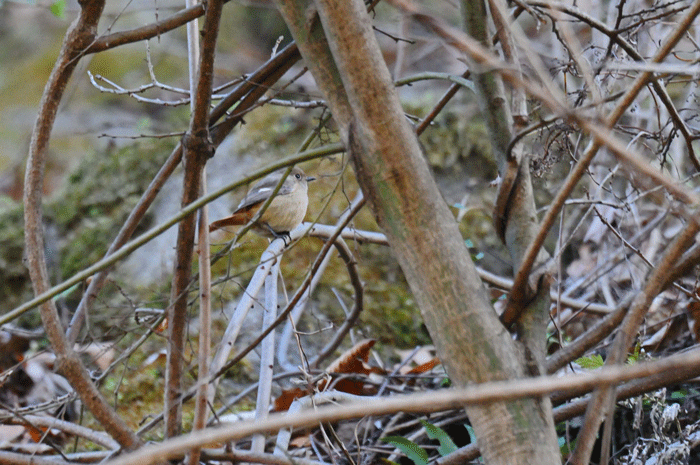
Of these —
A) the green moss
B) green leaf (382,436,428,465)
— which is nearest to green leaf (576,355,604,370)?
green leaf (382,436,428,465)

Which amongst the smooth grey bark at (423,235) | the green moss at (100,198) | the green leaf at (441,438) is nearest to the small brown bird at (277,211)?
the green moss at (100,198)

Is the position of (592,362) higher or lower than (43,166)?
lower

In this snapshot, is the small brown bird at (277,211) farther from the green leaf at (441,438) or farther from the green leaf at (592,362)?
the green leaf at (592,362)

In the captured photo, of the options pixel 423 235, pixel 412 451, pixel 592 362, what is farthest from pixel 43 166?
pixel 592 362

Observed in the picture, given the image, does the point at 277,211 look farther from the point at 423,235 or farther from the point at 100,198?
the point at 423,235

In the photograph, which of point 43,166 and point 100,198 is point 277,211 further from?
point 43,166

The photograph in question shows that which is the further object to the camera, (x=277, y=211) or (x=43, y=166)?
(x=277, y=211)

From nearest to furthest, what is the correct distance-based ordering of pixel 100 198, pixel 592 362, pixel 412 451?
pixel 412 451
pixel 592 362
pixel 100 198

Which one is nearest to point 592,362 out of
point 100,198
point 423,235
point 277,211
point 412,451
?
point 412,451

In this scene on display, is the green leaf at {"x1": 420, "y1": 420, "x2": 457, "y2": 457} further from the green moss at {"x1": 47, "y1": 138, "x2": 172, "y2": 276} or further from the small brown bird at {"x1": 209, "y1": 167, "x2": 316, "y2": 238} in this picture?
the green moss at {"x1": 47, "y1": 138, "x2": 172, "y2": 276}

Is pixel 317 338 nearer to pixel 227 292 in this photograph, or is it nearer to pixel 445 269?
pixel 227 292

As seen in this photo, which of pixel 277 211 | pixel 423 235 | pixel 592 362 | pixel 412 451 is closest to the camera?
pixel 423 235

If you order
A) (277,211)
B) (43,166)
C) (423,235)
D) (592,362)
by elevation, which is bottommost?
(592,362)

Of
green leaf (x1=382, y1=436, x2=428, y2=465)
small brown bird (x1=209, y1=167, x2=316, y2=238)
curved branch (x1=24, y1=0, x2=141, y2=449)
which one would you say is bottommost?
green leaf (x1=382, y1=436, x2=428, y2=465)
